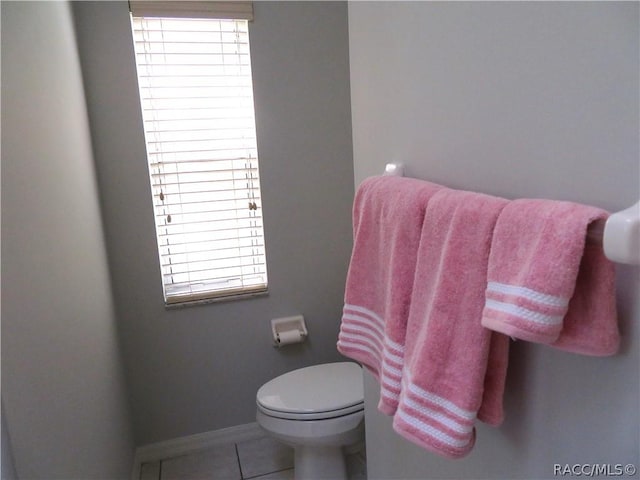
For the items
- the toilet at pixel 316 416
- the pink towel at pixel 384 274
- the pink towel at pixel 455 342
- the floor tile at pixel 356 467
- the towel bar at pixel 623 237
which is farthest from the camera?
the floor tile at pixel 356 467

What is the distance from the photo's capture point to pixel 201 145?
1.82 meters

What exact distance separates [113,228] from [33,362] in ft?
3.26

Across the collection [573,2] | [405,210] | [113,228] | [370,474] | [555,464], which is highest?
[573,2]

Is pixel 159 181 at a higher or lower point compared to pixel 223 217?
higher

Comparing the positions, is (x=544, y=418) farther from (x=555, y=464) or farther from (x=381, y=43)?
(x=381, y=43)

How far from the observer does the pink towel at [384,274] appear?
653 mm

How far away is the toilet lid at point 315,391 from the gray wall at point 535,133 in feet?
2.54

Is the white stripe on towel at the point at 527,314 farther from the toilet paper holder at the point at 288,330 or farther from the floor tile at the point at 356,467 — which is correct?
the floor tile at the point at 356,467

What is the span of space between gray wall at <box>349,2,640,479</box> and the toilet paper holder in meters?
1.19

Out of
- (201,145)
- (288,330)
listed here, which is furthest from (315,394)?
(201,145)

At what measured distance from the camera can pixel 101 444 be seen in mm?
1333

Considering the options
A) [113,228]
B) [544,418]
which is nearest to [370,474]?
[544,418]

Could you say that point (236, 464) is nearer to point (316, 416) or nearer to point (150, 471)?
point (150, 471)

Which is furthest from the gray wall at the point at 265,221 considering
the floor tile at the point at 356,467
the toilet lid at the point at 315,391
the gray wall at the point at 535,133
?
the gray wall at the point at 535,133
